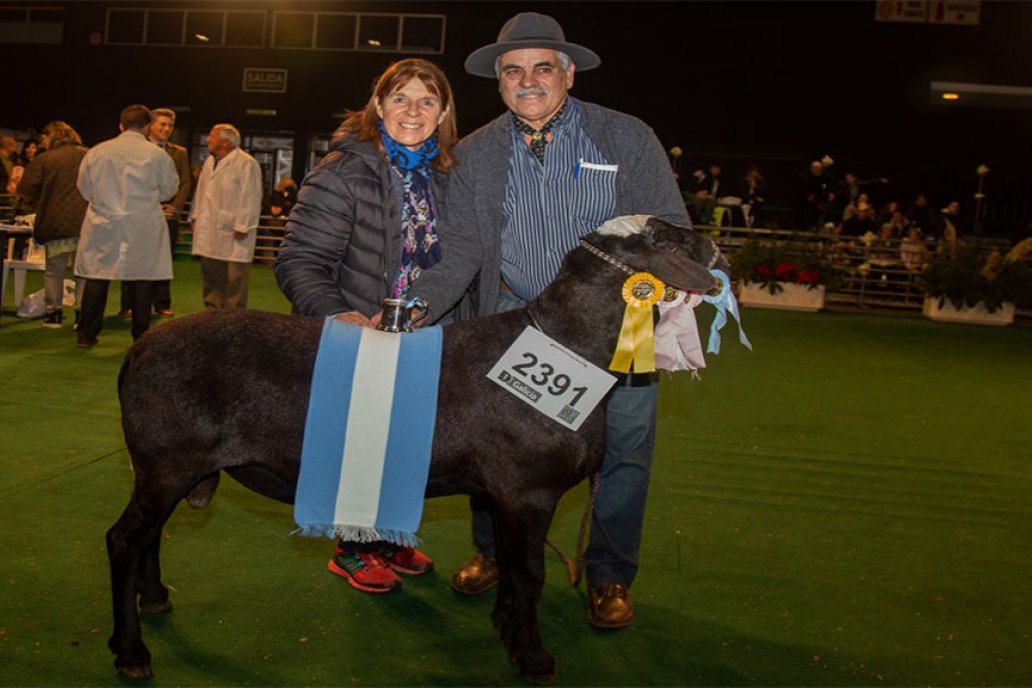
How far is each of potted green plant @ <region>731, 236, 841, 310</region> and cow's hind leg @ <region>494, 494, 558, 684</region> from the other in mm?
14388

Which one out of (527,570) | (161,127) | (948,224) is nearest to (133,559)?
(527,570)

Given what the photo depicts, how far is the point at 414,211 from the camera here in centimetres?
371

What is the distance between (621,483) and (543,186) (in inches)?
44.7

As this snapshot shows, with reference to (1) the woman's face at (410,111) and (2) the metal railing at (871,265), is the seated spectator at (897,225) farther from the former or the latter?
(1) the woman's face at (410,111)

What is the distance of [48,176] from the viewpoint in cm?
962

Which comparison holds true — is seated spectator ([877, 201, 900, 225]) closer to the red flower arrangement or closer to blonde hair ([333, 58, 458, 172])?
the red flower arrangement

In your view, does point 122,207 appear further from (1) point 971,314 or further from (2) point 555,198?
(1) point 971,314

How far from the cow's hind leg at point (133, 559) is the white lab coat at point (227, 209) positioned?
6.79m

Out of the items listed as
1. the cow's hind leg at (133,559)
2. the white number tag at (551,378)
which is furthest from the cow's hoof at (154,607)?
the white number tag at (551,378)

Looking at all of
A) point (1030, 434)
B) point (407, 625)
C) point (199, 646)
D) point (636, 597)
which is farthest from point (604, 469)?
point (1030, 434)

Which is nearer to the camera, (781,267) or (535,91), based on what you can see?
(535,91)

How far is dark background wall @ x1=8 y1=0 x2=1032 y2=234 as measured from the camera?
76.2 ft

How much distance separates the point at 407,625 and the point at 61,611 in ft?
3.92

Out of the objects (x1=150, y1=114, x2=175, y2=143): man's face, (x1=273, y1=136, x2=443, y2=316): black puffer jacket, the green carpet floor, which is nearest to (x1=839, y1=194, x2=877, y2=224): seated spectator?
the green carpet floor
